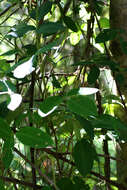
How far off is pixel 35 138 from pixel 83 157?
0.43 ft

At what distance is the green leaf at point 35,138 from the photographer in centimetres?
33

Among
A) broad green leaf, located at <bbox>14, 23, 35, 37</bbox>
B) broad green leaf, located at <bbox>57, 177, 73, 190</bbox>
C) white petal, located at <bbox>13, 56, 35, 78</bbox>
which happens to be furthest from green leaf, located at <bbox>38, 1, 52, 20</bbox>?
broad green leaf, located at <bbox>57, 177, 73, 190</bbox>

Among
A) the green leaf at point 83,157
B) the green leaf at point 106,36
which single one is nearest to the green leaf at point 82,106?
the green leaf at point 83,157

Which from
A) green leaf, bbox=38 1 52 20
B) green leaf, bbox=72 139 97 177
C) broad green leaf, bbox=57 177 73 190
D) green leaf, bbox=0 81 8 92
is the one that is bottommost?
broad green leaf, bbox=57 177 73 190

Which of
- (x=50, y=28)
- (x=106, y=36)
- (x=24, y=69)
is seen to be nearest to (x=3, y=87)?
(x=24, y=69)

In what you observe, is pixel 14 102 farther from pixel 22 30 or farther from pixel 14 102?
pixel 22 30

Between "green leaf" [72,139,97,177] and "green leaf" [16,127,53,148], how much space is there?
0.12m

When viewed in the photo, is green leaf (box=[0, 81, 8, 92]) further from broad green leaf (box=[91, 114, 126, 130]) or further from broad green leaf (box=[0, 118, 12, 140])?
broad green leaf (box=[91, 114, 126, 130])

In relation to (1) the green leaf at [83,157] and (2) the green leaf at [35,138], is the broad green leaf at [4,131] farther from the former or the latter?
(1) the green leaf at [83,157]

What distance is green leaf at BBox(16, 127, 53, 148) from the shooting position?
33cm

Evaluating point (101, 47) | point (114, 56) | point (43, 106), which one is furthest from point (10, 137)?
point (101, 47)

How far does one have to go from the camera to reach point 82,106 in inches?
12.0

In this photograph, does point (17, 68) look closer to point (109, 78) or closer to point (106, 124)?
point (106, 124)

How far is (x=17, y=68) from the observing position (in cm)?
35
